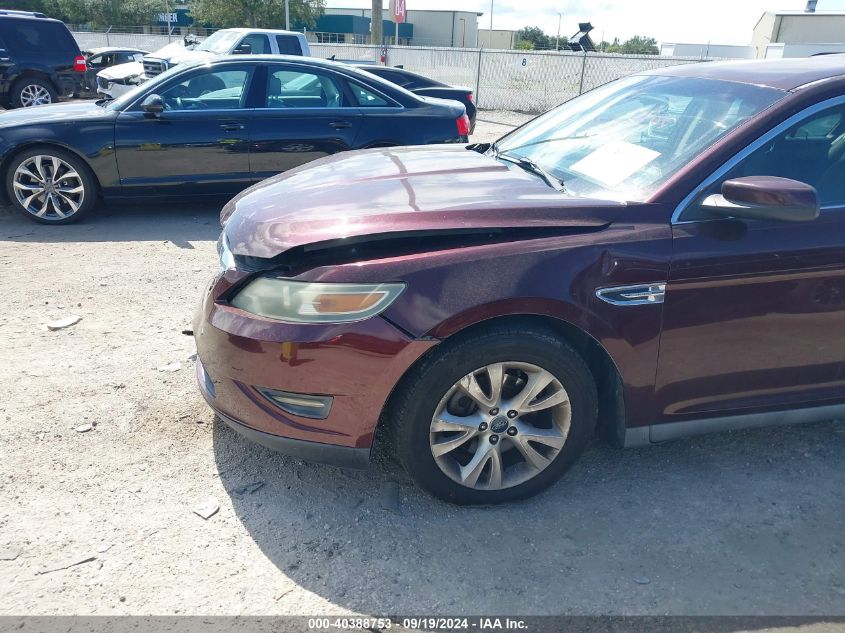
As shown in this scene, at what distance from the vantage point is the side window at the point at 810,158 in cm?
272

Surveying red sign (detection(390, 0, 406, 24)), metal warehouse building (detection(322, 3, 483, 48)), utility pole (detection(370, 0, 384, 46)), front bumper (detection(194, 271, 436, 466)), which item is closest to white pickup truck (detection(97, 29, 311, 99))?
front bumper (detection(194, 271, 436, 466))

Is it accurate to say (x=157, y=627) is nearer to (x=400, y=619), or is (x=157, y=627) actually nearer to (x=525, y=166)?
(x=400, y=619)

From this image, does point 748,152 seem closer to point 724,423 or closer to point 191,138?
point 724,423

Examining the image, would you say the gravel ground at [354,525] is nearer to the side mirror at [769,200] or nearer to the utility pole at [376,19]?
the side mirror at [769,200]

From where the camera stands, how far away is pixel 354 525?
2652mm

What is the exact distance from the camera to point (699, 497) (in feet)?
9.48

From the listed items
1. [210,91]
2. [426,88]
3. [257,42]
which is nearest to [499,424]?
[210,91]

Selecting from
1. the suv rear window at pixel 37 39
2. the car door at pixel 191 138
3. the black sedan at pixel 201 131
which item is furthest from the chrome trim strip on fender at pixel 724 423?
the suv rear window at pixel 37 39

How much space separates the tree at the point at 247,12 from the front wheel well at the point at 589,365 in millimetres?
39282

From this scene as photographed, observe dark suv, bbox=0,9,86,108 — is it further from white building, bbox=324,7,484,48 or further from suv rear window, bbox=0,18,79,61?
white building, bbox=324,7,484,48

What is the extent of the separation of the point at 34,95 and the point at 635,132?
12.7 metres

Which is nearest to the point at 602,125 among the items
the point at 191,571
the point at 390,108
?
the point at 191,571

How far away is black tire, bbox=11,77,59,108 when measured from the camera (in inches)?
475

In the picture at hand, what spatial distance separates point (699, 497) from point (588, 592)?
0.83 meters
